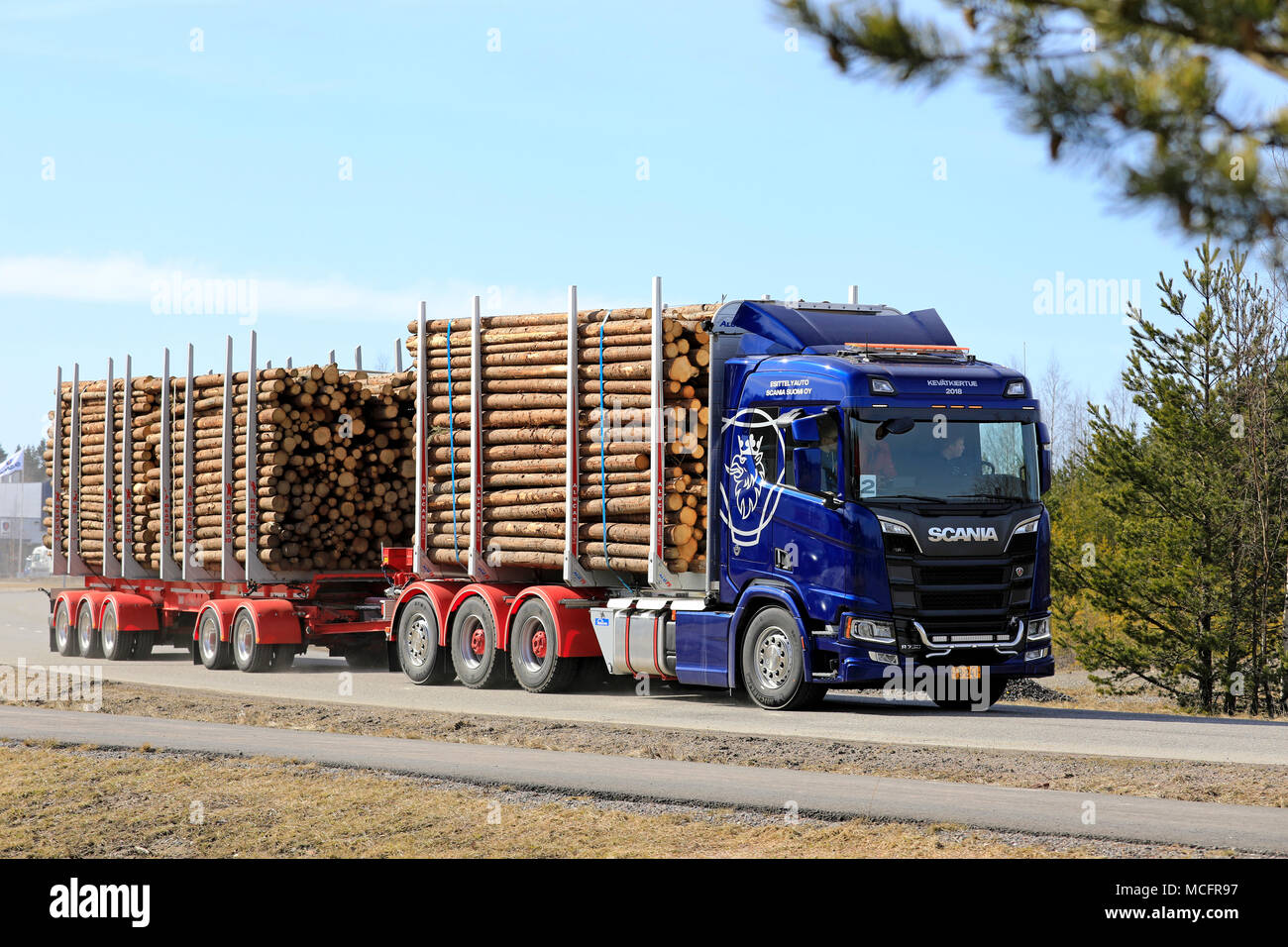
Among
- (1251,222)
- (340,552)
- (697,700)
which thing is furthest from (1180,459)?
(1251,222)

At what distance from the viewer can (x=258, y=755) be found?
1265cm

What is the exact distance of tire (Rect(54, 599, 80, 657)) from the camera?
29469mm

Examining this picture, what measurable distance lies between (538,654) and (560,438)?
271cm

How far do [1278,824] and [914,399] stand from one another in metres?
7.38

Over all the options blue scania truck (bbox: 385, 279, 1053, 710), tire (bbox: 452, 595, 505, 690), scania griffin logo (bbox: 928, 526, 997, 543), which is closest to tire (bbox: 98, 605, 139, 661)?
tire (bbox: 452, 595, 505, 690)

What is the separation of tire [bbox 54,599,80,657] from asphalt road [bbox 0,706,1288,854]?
1550 centimetres

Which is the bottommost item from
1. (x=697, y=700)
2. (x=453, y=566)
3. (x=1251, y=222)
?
(x=697, y=700)

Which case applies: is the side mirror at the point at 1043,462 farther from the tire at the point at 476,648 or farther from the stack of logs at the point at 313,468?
the stack of logs at the point at 313,468

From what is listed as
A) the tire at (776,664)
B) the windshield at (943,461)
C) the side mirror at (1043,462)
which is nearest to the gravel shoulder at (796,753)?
the tire at (776,664)

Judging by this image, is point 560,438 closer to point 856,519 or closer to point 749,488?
point 749,488

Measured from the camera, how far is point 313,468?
82.1ft

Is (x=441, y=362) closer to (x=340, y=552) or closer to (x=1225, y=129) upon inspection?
(x=340, y=552)

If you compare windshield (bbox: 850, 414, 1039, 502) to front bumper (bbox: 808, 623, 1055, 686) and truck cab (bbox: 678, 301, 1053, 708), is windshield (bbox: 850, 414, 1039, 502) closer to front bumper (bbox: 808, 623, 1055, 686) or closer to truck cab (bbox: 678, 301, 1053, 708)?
truck cab (bbox: 678, 301, 1053, 708)
